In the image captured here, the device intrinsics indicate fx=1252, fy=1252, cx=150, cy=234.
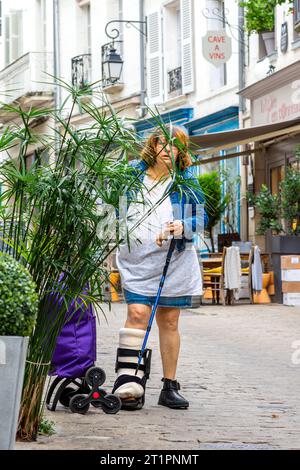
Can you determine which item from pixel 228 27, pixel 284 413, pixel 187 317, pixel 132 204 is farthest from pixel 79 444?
pixel 228 27

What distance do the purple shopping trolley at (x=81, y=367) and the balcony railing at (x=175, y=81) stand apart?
2022 centimetres

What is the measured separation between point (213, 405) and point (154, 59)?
21.5 meters

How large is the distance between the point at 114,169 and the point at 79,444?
1.30m

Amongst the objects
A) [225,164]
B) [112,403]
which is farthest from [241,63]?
[112,403]

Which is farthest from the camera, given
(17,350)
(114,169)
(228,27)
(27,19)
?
(27,19)

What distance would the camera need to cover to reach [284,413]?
7309 millimetres

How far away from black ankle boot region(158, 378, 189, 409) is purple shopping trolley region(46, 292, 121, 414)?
490 millimetres

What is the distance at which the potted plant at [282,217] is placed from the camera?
19062 millimetres

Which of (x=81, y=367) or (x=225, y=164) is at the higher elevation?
(x=225, y=164)

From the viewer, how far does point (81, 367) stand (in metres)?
7.12

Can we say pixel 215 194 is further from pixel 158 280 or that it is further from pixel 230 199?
pixel 158 280

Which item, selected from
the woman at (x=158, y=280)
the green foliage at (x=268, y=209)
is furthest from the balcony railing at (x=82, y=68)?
the woman at (x=158, y=280)

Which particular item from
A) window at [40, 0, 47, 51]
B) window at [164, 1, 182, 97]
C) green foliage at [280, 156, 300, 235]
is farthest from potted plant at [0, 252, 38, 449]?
window at [40, 0, 47, 51]

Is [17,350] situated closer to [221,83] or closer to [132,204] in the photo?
[132,204]
